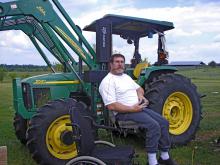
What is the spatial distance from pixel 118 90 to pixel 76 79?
217 cm

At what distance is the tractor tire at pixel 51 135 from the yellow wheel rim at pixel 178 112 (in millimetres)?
2111

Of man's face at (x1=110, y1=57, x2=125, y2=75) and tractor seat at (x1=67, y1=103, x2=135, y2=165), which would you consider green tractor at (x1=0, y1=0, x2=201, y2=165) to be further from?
tractor seat at (x1=67, y1=103, x2=135, y2=165)

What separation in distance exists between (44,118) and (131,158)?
1831 millimetres

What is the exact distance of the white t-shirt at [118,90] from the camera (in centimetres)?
596

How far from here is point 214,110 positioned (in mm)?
14414

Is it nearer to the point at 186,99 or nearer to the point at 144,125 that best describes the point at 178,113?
the point at 186,99

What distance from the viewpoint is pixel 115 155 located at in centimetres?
542

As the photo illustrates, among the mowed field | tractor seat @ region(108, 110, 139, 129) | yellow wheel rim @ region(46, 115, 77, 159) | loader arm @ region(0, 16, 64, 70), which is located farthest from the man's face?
loader arm @ region(0, 16, 64, 70)

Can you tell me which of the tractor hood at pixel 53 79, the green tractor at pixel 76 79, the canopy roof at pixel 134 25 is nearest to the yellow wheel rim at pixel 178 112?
the green tractor at pixel 76 79

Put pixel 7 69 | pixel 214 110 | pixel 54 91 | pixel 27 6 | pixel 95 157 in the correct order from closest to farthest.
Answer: pixel 95 157 < pixel 27 6 < pixel 54 91 < pixel 214 110 < pixel 7 69

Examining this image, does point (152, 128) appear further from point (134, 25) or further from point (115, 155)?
point (134, 25)

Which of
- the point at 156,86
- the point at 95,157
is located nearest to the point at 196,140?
the point at 156,86

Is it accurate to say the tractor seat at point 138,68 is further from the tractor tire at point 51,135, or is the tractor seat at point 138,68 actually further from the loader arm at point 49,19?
the tractor tire at point 51,135

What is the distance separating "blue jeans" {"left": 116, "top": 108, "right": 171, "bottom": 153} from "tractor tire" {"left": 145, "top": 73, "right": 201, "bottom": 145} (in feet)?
6.26
